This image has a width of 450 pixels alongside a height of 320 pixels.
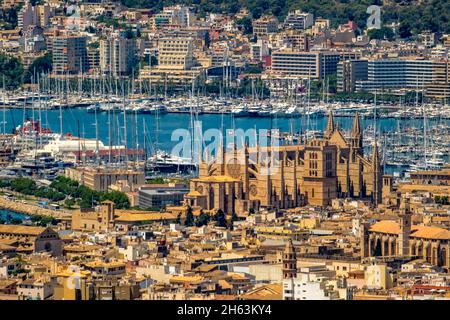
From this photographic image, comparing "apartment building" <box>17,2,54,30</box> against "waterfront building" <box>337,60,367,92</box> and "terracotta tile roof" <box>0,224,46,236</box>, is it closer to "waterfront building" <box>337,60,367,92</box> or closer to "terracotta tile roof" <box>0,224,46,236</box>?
"waterfront building" <box>337,60,367,92</box>

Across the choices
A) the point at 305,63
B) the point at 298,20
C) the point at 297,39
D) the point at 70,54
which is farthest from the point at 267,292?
the point at 298,20

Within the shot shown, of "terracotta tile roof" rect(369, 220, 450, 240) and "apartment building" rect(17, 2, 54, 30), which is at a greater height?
"terracotta tile roof" rect(369, 220, 450, 240)

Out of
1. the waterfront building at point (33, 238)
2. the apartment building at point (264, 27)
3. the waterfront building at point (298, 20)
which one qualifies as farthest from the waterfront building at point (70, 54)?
the waterfront building at point (33, 238)

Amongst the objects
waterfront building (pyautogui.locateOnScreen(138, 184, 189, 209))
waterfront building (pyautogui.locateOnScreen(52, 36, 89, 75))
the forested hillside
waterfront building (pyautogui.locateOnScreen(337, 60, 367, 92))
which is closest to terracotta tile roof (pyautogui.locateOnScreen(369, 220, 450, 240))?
waterfront building (pyautogui.locateOnScreen(138, 184, 189, 209))

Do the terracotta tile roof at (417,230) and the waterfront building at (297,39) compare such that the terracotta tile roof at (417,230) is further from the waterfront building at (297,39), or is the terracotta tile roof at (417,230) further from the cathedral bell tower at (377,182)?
the waterfront building at (297,39)
